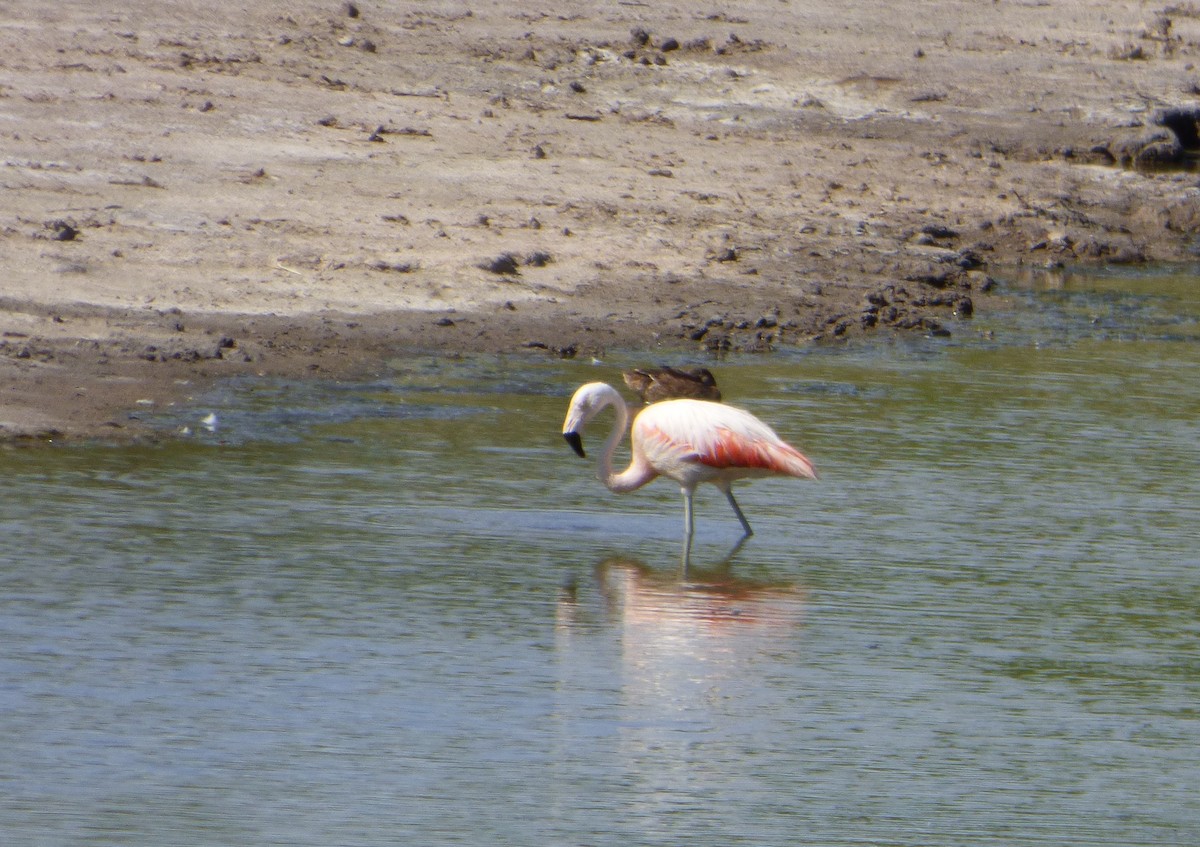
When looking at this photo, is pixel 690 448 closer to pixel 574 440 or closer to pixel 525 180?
pixel 574 440

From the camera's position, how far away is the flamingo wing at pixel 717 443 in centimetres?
786

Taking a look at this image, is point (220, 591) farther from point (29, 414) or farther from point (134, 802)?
point (29, 414)

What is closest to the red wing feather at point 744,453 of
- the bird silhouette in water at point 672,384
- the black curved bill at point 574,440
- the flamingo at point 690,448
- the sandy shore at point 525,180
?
the flamingo at point 690,448

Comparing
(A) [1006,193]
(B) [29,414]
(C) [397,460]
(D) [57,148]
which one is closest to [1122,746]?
(C) [397,460]

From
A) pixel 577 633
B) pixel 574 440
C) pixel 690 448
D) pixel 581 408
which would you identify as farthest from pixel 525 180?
pixel 577 633

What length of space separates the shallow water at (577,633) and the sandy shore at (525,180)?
4.05ft

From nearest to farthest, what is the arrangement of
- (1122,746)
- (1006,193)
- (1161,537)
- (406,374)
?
(1122,746) < (1161,537) < (406,374) < (1006,193)

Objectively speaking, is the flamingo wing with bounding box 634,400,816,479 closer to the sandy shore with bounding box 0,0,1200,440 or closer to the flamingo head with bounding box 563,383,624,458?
the flamingo head with bounding box 563,383,624,458

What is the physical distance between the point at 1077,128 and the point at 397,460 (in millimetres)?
10816

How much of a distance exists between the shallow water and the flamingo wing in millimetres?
263

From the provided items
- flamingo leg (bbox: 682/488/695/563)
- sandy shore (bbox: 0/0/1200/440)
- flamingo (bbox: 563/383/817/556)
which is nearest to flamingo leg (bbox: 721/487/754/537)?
flamingo (bbox: 563/383/817/556)

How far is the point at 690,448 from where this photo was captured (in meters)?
7.93

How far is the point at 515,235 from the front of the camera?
41.0 feet

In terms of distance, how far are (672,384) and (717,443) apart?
1643mm
